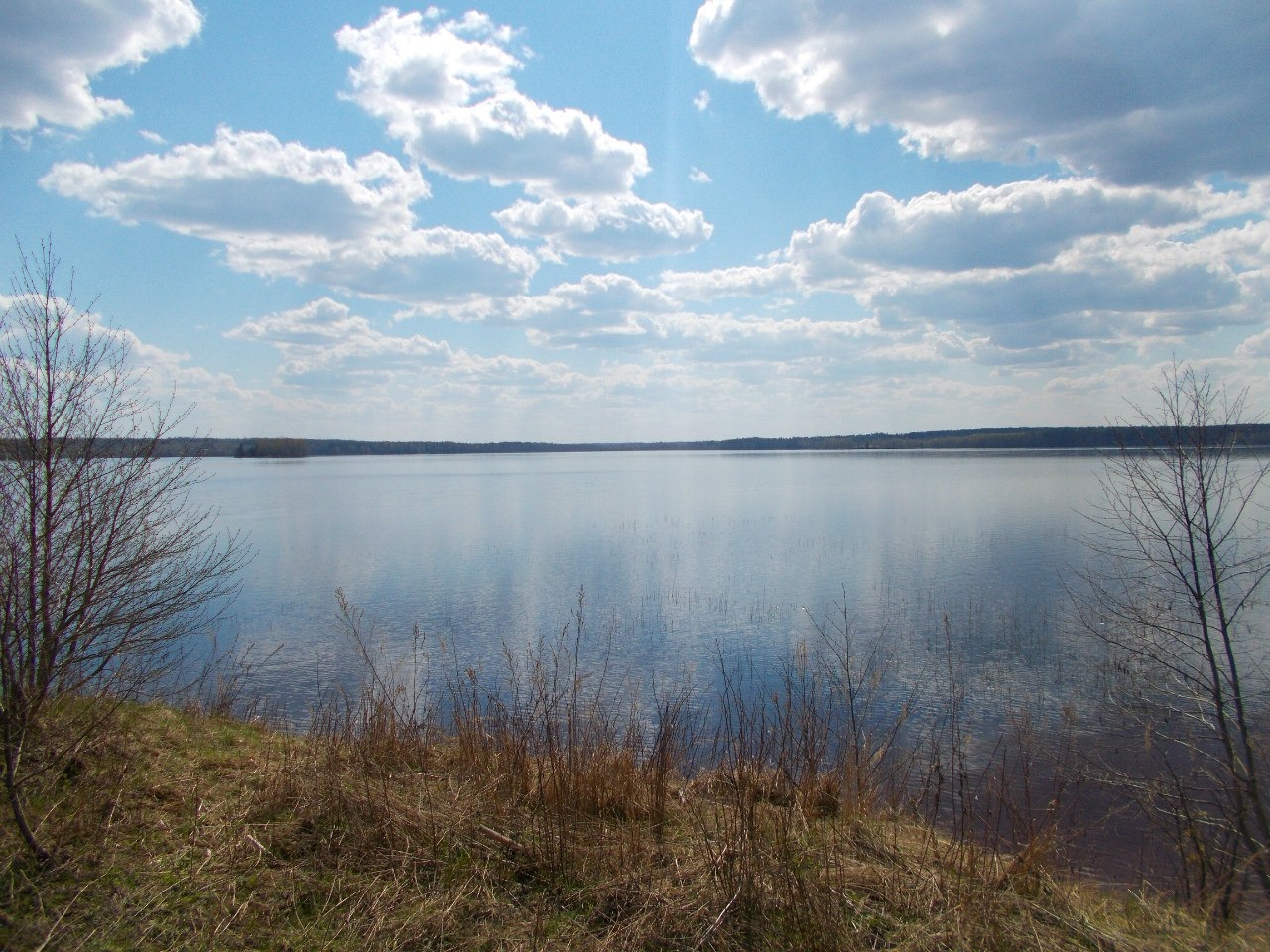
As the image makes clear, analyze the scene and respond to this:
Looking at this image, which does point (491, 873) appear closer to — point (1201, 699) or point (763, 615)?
point (1201, 699)

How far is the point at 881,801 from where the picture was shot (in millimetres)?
8180

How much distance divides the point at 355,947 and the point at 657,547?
2320 centimetres

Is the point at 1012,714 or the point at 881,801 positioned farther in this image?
the point at 1012,714

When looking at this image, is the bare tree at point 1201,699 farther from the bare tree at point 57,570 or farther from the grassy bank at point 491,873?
the bare tree at point 57,570

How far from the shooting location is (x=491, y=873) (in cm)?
489

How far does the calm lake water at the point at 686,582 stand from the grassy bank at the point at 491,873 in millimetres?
4436

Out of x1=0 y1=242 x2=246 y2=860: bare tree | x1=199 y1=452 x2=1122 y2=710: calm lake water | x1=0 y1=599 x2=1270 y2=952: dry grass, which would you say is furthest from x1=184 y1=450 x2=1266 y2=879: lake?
x1=0 y1=242 x2=246 y2=860: bare tree

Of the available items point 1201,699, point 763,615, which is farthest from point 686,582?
point 1201,699

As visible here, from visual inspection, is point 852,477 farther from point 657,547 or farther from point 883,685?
point 883,685

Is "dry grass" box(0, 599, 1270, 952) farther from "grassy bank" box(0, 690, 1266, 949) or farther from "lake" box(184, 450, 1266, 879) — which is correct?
"lake" box(184, 450, 1266, 879)

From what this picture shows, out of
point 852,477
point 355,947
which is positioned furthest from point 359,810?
point 852,477

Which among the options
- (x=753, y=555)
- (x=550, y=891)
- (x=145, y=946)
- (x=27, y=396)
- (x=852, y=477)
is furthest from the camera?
(x=852, y=477)

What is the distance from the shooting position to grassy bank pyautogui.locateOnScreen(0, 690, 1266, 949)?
424 cm

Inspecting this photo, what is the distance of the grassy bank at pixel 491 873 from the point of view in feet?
13.9
